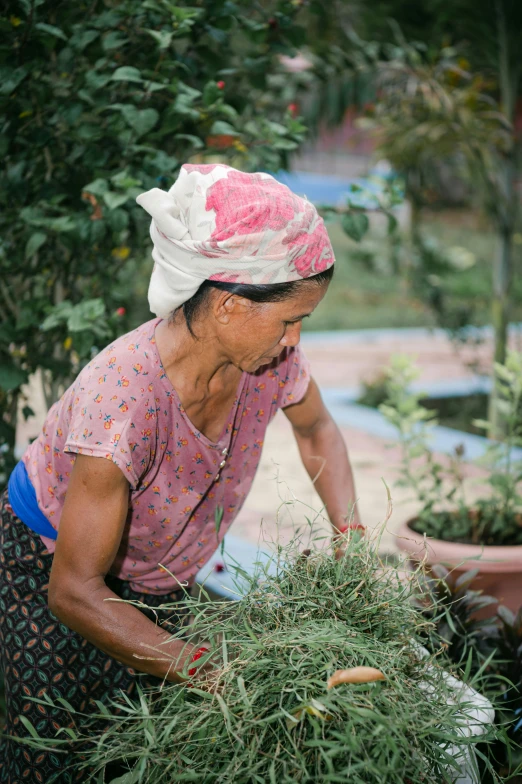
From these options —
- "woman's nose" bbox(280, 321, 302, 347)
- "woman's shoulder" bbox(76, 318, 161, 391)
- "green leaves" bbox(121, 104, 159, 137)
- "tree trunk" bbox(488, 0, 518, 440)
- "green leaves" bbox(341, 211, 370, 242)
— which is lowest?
"tree trunk" bbox(488, 0, 518, 440)

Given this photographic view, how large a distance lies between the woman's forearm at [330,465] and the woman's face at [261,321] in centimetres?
46

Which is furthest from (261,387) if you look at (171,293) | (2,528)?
(2,528)

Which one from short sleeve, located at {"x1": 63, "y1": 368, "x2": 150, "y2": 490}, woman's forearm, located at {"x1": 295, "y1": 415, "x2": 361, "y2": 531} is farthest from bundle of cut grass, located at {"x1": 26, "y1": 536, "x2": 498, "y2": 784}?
woman's forearm, located at {"x1": 295, "y1": 415, "x2": 361, "y2": 531}

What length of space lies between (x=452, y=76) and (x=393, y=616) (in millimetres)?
4783

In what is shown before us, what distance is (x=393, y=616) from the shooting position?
4.89 ft

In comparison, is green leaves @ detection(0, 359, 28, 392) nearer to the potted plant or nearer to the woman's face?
the woman's face

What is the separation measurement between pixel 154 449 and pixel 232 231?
1.48ft

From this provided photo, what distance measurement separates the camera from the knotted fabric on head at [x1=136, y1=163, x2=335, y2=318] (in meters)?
1.53

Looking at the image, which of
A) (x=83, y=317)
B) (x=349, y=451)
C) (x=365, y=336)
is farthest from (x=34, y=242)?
(x=365, y=336)

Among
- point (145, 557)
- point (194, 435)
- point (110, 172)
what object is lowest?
point (145, 557)

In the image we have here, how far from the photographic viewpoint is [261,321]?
5.27 feet

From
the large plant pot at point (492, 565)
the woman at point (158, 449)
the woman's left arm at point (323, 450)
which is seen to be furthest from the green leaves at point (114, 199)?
the large plant pot at point (492, 565)

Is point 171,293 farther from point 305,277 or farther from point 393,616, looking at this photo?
point 393,616

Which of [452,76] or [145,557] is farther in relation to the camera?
Answer: [452,76]
